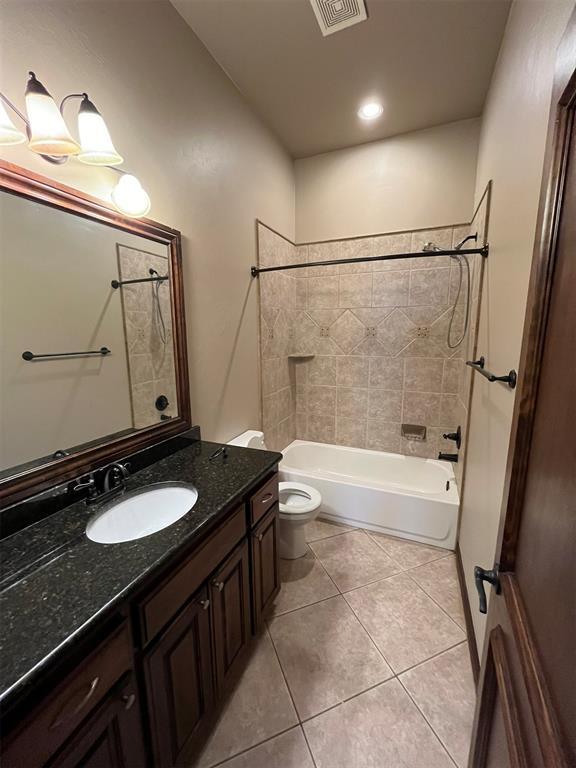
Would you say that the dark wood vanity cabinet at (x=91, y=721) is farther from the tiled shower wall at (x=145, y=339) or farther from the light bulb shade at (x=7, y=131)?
the light bulb shade at (x=7, y=131)

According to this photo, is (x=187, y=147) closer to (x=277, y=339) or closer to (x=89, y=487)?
(x=277, y=339)

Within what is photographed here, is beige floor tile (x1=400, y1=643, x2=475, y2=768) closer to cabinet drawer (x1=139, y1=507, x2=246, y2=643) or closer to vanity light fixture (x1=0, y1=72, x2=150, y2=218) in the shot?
cabinet drawer (x1=139, y1=507, x2=246, y2=643)

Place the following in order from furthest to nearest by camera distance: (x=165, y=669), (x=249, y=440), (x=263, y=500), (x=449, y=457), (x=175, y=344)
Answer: (x=449, y=457) → (x=249, y=440) → (x=175, y=344) → (x=263, y=500) → (x=165, y=669)

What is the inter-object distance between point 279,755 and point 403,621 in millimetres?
841

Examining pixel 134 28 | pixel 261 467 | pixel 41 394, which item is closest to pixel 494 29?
pixel 134 28

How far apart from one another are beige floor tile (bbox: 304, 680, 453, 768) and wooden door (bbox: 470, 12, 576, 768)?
70cm

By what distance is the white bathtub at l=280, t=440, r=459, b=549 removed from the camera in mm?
2234

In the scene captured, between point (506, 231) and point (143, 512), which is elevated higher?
point (506, 231)

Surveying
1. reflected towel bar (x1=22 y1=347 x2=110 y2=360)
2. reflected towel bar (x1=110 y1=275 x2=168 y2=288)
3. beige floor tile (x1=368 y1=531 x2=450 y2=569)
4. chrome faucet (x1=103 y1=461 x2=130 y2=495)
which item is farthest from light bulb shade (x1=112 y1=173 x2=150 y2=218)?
beige floor tile (x1=368 y1=531 x2=450 y2=569)

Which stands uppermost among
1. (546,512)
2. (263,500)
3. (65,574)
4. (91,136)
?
(91,136)

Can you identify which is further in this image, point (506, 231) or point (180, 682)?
point (506, 231)

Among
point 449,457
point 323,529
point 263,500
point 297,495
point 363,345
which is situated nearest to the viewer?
point 263,500

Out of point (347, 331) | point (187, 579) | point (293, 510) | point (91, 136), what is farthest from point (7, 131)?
point (347, 331)

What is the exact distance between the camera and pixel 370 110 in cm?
225
